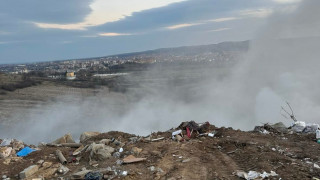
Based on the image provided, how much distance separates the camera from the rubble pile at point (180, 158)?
6.29 m

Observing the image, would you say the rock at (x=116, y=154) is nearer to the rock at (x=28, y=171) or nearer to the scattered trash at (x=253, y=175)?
→ the rock at (x=28, y=171)

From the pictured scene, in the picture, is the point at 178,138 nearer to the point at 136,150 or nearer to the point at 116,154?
the point at 136,150

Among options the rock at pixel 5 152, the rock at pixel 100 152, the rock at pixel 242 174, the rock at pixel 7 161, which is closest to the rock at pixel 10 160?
the rock at pixel 7 161

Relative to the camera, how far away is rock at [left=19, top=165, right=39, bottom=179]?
650cm

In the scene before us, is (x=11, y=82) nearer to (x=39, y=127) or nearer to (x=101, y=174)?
(x=39, y=127)

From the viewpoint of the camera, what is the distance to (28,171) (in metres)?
6.62

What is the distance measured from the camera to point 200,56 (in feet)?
154

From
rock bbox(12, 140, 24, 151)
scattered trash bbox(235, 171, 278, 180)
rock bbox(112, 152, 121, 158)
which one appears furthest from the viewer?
rock bbox(12, 140, 24, 151)

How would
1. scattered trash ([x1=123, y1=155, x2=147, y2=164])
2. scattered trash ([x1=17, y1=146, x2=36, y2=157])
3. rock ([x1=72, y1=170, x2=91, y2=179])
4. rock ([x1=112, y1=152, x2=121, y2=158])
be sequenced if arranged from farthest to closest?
1. scattered trash ([x1=17, y1=146, x2=36, y2=157])
2. rock ([x1=112, y1=152, x2=121, y2=158])
3. scattered trash ([x1=123, y1=155, x2=147, y2=164])
4. rock ([x1=72, y1=170, x2=91, y2=179])

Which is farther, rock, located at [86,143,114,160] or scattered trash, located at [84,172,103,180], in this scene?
rock, located at [86,143,114,160]

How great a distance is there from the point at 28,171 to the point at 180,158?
3634 mm

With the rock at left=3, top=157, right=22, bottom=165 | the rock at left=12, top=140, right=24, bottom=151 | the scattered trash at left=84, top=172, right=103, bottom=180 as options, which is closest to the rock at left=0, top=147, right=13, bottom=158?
the rock at left=12, top=140, right=24, bottom=151

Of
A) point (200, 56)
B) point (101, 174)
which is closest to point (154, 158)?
point (101, 174)

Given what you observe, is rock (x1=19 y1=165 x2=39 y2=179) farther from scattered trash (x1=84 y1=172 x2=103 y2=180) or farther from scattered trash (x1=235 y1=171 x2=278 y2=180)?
scattered trash (x1=235 y1=171 x2=278 y2=180)
